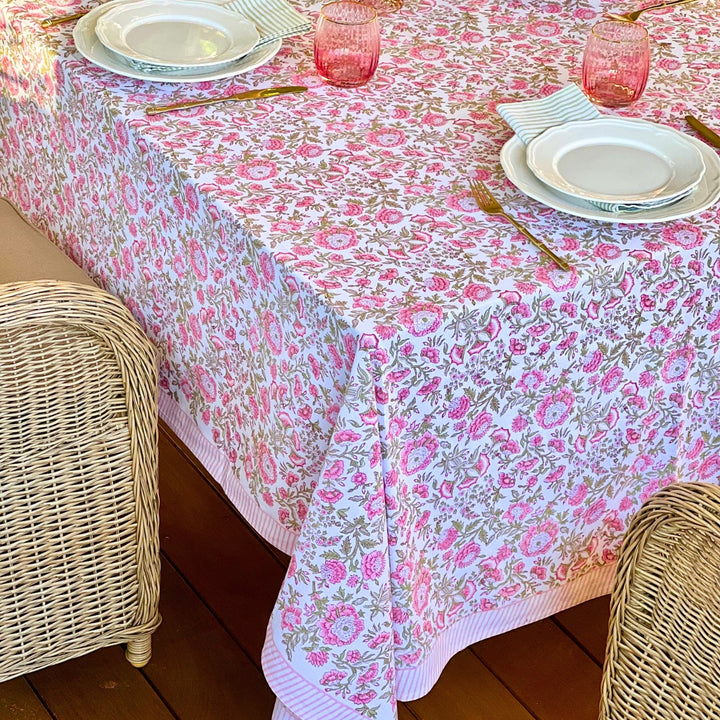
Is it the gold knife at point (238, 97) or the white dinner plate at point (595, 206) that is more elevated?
the white dinner plate at point (595, 206)

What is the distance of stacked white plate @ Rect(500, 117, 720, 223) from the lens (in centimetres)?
122

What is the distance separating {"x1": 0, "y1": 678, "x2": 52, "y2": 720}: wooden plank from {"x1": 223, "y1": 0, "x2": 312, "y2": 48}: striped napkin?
38.1 inches

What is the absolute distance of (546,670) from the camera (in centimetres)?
167

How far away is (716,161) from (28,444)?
880 mm

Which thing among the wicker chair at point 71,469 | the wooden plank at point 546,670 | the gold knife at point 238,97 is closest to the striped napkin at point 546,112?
the gold knife at point 238,97

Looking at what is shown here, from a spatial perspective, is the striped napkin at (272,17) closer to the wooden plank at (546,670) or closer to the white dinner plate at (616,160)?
the white dinner plate at (616,160)

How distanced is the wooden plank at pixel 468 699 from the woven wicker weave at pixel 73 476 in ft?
1.35

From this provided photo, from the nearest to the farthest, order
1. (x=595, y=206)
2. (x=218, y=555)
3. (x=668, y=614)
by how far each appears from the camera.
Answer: (x=668, y=614), (x=595, y=206), (x=218, y=555)

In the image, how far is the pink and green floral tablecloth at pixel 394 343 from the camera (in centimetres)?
112

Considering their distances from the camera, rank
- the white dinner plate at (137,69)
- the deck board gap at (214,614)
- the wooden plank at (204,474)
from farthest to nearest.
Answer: the wooden plank at (204,474) < the deck board gap at (214,614) < the white dinner plate at (137,69)

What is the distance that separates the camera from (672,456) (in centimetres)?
135

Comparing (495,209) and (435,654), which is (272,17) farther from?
(435,654)

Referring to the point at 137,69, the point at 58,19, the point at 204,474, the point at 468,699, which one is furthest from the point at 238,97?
the point at 468,699

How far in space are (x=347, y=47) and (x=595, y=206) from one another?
438mm
